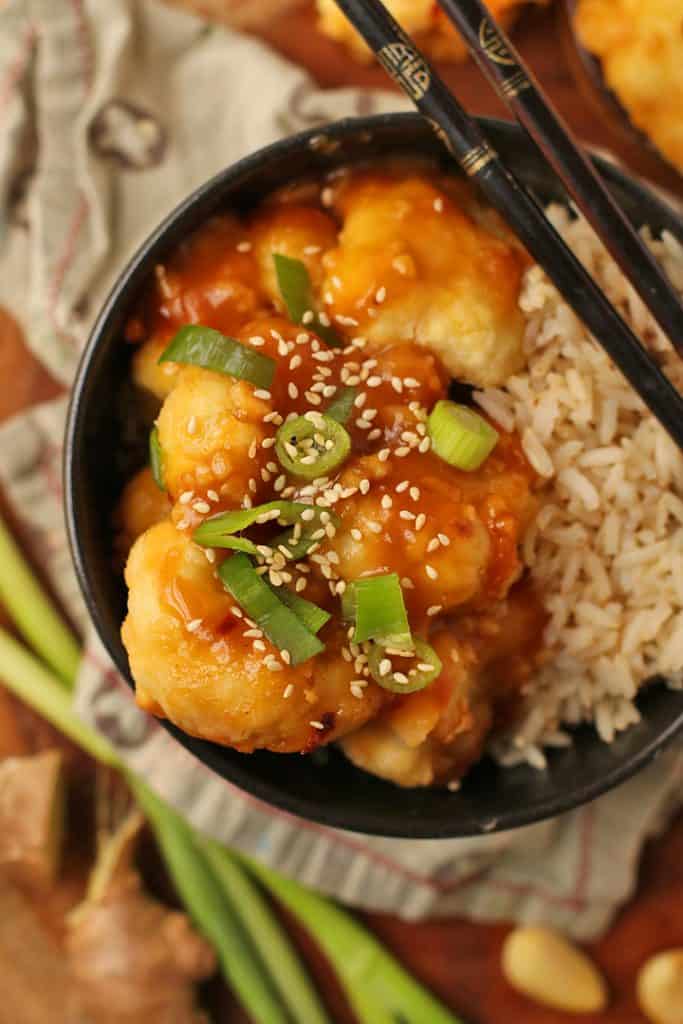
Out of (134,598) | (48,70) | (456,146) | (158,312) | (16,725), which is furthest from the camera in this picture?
(16,725)

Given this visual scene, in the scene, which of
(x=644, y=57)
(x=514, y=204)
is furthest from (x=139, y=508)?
(x=644, y=57)

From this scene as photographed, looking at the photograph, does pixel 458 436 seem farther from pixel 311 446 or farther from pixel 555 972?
pixel 555 972

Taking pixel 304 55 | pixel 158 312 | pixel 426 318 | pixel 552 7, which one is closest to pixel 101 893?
pixel 158 312

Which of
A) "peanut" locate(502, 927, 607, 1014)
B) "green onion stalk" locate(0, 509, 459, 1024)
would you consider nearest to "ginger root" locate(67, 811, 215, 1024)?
"green onion stalk" locate(0, 509, 459, 1024)

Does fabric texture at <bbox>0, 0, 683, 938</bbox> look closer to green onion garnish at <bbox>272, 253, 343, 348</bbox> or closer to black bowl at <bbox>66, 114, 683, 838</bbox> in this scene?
black bowl at <bbox>66, 114, 683, 838</bbox>

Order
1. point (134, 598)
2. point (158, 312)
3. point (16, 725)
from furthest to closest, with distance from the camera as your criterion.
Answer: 1. point (16, 725)
2. point (158, 312)
3. point (134, 598)

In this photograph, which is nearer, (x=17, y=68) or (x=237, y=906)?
(x=17, y=68)

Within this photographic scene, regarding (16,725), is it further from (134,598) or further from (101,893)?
(134,598)
